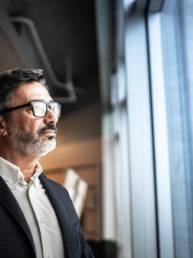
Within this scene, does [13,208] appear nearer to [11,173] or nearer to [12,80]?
[11,173]

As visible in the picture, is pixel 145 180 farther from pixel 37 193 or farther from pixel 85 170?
pixel 37 193

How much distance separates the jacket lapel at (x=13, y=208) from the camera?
1.01 m

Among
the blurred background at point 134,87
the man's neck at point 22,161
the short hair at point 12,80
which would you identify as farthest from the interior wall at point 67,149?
the short hair at point 12,80

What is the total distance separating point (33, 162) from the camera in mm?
1214

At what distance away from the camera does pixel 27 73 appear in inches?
48.4

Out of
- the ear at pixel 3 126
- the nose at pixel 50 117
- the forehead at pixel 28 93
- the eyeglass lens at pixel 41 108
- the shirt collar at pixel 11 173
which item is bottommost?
the shirt collar at pixel 11 173

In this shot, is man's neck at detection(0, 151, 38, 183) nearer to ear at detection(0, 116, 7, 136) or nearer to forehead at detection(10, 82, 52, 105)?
ear at detection(0, 116, 7, 136)

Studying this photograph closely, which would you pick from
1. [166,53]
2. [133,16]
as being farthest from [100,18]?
[166,53]

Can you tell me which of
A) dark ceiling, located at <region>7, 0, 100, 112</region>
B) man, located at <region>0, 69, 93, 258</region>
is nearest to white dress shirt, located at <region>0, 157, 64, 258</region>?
man, located at <region>0, 69, 93, 258</region>

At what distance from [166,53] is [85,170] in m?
1.08

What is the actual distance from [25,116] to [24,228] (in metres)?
0.39

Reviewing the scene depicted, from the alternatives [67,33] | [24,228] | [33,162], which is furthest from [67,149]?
[67,33]

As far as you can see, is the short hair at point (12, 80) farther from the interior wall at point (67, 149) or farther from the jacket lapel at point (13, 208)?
the jacket lapel at point (13, 208)

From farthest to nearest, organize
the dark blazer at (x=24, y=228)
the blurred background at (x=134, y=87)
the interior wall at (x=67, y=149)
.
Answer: the blurred background at (x=134, y=87), the interior wall at (x=67, y=149), the dark blazer at (x=24, y=228)
